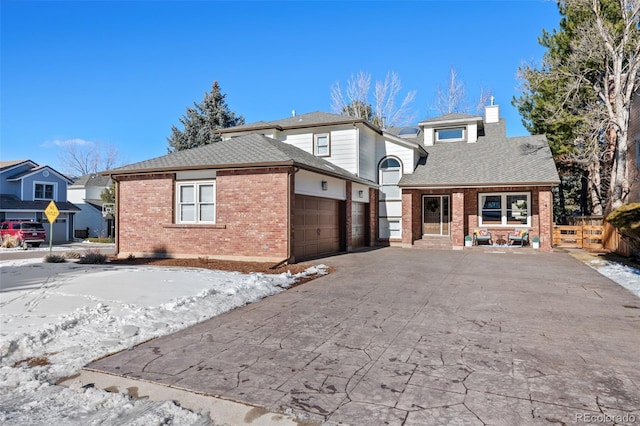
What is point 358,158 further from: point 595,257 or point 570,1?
point 570,1

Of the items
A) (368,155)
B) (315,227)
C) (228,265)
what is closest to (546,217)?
(368,155)

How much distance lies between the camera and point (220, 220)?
13.1 meters

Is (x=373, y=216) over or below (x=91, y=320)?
over

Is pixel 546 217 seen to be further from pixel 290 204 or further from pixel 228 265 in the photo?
pixel 228 265

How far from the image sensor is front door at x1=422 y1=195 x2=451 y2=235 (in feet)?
66.0

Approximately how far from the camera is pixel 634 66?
16.9 m

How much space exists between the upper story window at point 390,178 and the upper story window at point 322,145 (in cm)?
335

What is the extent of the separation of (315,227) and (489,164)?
10.3 m

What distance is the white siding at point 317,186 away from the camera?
43.1ft

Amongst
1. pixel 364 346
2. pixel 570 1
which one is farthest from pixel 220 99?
pixel 364 346

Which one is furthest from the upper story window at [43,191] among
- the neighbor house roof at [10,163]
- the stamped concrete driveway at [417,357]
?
A: the stamped concrete driveway at [417,357]

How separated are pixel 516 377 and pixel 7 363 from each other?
5398 millimetres

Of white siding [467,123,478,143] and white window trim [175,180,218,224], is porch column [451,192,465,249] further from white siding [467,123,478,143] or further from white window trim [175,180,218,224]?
white window trim [175,180,218,224]

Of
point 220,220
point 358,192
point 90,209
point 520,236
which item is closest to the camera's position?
point 220,220
